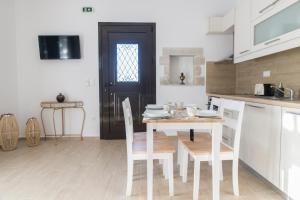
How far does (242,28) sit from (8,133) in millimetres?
3923

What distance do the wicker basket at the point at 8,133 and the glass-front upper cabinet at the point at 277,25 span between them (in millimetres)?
3831

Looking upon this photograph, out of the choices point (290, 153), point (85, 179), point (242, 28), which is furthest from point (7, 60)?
point (290, 153)

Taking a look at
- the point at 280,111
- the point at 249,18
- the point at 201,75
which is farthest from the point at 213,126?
the point at 201,75

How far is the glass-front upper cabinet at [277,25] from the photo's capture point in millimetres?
2262

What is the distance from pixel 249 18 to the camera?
127 inches

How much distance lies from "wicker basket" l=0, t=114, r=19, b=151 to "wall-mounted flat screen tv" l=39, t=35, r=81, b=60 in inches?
49.9

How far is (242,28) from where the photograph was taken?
3480mm

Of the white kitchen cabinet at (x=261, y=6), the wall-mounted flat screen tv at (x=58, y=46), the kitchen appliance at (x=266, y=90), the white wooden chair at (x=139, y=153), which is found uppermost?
the white kitchen cabinet at (x=261, y=6)

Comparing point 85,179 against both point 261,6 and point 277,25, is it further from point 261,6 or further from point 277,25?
point 261,6

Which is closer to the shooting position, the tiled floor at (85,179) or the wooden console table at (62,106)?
the tiled floor at (85,179)

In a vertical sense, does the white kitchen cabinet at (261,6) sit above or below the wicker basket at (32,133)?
above

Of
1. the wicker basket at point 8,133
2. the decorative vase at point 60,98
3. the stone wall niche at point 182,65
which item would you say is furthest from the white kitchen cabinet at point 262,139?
the wicker basket at point 8,133

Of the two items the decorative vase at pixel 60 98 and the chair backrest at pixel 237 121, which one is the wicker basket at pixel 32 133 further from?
the chair backrest at pixel 237 121

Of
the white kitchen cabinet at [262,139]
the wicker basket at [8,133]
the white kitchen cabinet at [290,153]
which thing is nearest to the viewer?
the white kitchen cabinet at [290,153]
